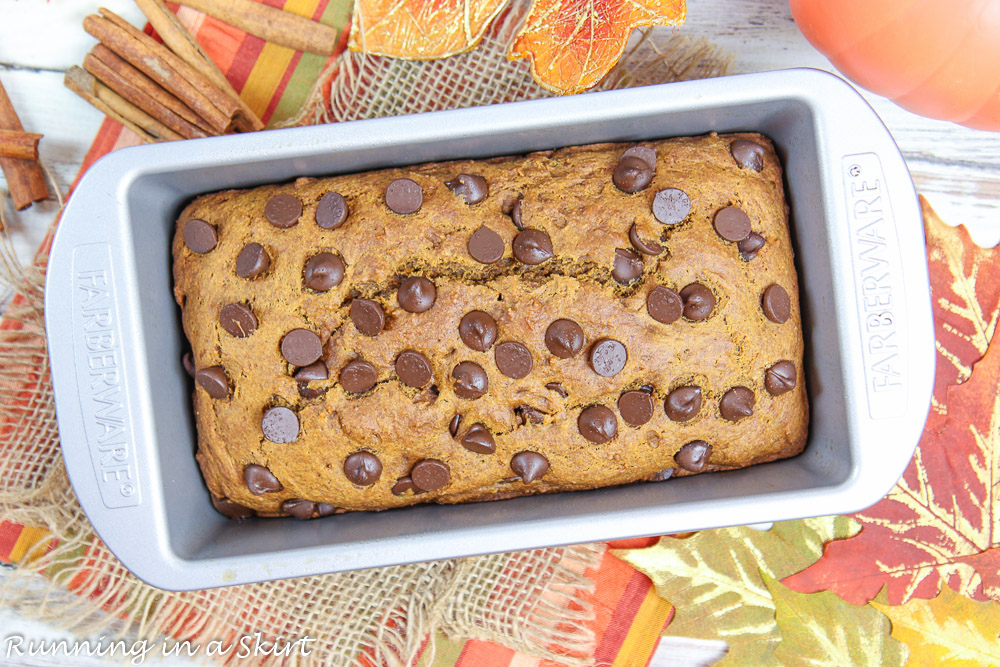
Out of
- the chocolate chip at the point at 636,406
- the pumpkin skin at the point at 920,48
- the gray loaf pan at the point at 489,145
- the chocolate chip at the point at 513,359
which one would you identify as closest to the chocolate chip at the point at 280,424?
the gray loaf pan at the point at 489,145

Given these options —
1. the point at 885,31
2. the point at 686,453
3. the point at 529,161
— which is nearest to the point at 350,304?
the point at 529,161

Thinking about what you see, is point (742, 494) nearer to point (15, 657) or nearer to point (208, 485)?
point (208, 485)

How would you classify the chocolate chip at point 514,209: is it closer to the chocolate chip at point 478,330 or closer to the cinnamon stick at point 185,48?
the chocolate chip at point 478,330

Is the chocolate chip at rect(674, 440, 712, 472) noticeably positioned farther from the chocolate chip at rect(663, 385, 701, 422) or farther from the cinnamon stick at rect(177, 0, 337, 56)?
the cinnamon stick at rect(177, 0, 337, 56)

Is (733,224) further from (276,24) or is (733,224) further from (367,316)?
(276,24)

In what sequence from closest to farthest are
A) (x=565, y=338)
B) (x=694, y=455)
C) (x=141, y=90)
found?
Result: (x=565, y=338) < (x=694, y=455) < (x=141, y=90)

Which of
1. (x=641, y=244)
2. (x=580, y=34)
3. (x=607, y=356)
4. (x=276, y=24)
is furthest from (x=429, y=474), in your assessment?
(x=276, y=24)

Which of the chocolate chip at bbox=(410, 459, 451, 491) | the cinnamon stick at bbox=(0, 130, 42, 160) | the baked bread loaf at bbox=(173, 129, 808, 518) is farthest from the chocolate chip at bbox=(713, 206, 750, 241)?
the cinnamon stick at bbox=(0, 130, 42, 160)
